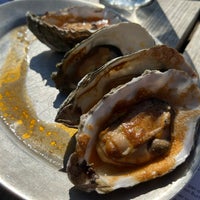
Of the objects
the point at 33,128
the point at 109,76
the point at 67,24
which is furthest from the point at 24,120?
the point at 67,24

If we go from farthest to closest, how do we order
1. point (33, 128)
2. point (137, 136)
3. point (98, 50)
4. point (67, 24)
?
point (67, 24) < point (98, 50) < point (33, 128) < point (137, 136)

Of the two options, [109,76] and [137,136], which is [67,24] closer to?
[109,76]

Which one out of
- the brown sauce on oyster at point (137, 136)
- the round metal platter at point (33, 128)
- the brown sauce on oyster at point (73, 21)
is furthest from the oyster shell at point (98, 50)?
the brown sauce on oyster at point (137, 136)

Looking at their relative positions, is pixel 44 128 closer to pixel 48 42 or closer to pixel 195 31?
pixel 48 42

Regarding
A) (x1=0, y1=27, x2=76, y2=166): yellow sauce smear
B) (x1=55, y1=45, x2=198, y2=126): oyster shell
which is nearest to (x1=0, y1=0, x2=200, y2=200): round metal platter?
(x1=0, y1=27, x2=76, y2=166): yellow sauce smear

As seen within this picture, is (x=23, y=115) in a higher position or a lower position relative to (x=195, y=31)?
higher

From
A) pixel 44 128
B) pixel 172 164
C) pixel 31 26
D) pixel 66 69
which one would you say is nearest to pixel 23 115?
pixel 44 128
